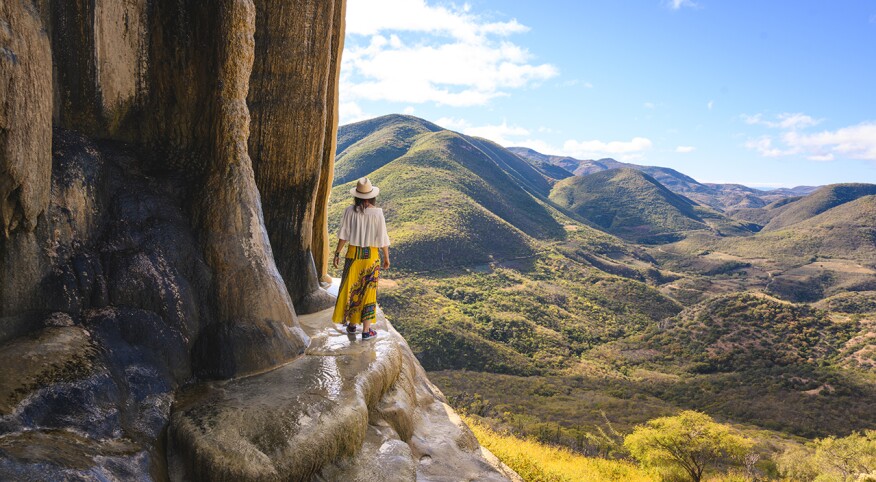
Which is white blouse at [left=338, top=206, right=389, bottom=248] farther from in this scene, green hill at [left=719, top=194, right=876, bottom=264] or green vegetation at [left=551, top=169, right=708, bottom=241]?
green vegetation at [left=551, top=169, right=708, bottom=241]

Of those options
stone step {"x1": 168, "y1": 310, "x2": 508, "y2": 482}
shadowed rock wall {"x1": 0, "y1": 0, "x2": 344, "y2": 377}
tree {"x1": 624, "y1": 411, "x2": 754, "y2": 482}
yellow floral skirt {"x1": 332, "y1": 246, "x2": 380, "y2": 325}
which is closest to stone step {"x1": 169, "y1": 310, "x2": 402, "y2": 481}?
stone step {"x1": 168, "y1": 310, "x2": 508, "y2": 482}

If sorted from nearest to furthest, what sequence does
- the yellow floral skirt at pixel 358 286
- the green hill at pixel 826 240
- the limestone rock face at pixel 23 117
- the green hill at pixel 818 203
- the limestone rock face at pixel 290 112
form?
the limestone rock face at pixel 23 117 < the limestone rock face at pixel 290 112 < the yellow floral skirt at pixel 358 286 < the green hill at pixel 826 240 < the green hill at pixel 818 203

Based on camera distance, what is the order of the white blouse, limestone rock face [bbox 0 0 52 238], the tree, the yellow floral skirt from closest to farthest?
1. limestone rock face [bbox 0 0 52 238]
2. the white blouse
3. the yellow floral skirt
4. the tree

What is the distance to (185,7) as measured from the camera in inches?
199

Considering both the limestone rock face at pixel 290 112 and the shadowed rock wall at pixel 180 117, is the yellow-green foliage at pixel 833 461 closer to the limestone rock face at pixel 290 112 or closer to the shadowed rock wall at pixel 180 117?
the limestone rock face at pixel 290 112

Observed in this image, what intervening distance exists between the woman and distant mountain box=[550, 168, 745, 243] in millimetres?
136737

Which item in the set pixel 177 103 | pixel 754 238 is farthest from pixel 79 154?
pixel 754 238

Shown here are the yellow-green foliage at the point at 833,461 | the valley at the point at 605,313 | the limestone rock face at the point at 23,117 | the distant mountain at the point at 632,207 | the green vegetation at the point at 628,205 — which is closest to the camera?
the limestone rock face at the point at 23,117

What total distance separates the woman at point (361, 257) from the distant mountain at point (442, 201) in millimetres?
54237

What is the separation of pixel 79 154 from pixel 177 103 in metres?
1.04

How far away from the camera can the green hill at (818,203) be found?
547 ft

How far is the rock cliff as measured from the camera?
12.4ft

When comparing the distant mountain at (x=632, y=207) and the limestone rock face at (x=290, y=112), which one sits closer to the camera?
the limestone rock face at (x=290, y=112)

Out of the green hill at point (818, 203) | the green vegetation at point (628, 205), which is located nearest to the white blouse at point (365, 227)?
the green vegetation at point (628, 205)
